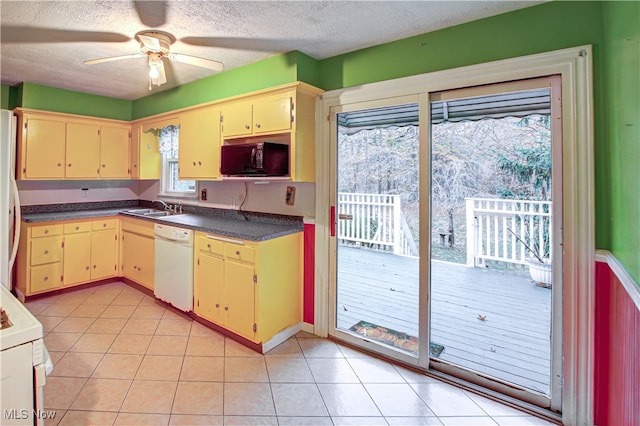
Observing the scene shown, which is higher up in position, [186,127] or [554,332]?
[186,127]

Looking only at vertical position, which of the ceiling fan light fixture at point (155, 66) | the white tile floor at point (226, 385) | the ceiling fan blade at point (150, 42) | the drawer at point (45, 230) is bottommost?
the white tile floor at point (226, 385)

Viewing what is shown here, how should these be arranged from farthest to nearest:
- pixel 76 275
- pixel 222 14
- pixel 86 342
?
pixel 76 275 < pixel 86 342 < pixel 222 14

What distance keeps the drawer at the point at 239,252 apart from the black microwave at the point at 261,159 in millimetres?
632

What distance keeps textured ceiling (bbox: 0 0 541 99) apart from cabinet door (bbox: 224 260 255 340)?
5.75 feet

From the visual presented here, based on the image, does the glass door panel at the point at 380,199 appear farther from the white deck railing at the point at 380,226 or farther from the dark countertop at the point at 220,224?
the dark countertop at the point at 220,224

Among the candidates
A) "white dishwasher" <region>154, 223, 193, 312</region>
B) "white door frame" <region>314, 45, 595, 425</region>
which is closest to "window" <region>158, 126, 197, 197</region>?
"white dishwasher" <region>154, 223, 193, 312</region>

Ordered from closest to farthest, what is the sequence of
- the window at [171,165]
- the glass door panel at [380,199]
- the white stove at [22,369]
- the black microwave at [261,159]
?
1. the white stove at [22,369]
2. the glass door panel at [380,199]
3. the black microwave at [261,159]
4. the window at [171,165]

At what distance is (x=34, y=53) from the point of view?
2.79m

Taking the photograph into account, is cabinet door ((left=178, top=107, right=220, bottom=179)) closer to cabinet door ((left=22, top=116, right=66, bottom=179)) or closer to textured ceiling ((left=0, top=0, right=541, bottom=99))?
textured ceiling ((left=0, top=0, right=541, bottom=99))

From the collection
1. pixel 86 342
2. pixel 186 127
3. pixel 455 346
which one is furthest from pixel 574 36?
pixel 86 342

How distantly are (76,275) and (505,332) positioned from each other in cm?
462

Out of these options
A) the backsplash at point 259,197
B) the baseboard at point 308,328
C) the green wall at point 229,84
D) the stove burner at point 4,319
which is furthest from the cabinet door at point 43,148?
the stove burner at point 4,319

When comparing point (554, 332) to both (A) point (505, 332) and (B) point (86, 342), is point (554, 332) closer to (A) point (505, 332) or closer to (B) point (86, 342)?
(A) point (505, 332)

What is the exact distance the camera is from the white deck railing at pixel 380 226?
3.63m
